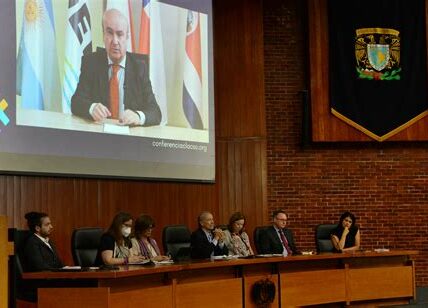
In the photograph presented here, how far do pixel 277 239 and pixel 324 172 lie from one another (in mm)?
2543

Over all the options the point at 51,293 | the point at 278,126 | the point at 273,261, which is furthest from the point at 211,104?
the point at 51,293

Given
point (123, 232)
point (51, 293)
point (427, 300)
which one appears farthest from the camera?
point (427, 300)

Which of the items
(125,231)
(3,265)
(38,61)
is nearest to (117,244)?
(125,231)

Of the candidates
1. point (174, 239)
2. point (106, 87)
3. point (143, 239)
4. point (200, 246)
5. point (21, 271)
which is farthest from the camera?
point (106, 87)

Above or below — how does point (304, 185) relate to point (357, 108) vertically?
below

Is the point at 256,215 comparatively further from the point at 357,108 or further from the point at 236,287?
the point at 236,287

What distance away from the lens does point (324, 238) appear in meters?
9.84

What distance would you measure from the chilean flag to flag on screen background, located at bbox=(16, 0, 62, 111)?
51.9 inches

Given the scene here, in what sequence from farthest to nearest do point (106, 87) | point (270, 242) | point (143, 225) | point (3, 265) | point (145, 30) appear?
point (145, 30)
point (270, 242)
point (106, 87)
point (143, 225)
point (3, 265)

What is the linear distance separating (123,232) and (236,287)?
1.20 metres

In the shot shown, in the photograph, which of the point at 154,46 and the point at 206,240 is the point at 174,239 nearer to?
the point at 206,240

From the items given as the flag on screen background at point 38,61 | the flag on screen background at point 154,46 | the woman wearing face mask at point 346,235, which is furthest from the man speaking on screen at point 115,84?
the woman wearing face mask at point 346,235

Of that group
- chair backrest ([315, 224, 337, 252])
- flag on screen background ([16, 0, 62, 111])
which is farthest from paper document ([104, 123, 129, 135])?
chair backrest ([315, 224, 337, 252])

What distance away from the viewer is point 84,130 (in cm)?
852
